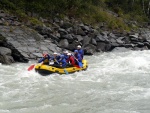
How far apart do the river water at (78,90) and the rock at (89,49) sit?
474 cm

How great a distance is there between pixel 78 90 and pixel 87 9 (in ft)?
60.9

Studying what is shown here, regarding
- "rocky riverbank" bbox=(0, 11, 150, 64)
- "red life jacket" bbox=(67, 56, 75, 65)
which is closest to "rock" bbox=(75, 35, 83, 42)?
"rocky riverbank" bbox=(0, 11, 150, 64)

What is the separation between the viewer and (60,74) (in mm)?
14617

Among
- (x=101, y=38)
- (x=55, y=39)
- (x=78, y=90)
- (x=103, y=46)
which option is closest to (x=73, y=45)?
(x=55, y=39)

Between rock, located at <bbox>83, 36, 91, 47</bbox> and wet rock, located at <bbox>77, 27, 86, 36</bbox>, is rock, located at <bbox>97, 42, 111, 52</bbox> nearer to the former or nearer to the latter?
rock, located at <bbox>83, 36, 91, 47</bbox>

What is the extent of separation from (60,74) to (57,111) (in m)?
5.12

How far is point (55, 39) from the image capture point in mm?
21828

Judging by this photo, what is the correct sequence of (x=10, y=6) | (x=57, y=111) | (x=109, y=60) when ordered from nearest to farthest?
(x=57, y=111), (x=109, y=60), (x=10, y=6)

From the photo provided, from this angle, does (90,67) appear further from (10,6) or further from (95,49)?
(10,6)

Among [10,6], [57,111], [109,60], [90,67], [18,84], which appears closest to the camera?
[57,111]

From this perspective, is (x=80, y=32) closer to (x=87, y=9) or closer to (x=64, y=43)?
(x=64, y=43)

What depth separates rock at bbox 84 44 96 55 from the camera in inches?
844

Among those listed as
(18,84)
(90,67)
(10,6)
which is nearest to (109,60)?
(90,67)

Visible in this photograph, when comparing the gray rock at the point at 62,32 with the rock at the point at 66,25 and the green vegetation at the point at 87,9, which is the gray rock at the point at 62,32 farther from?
the green vegetation at the point at 87,9
